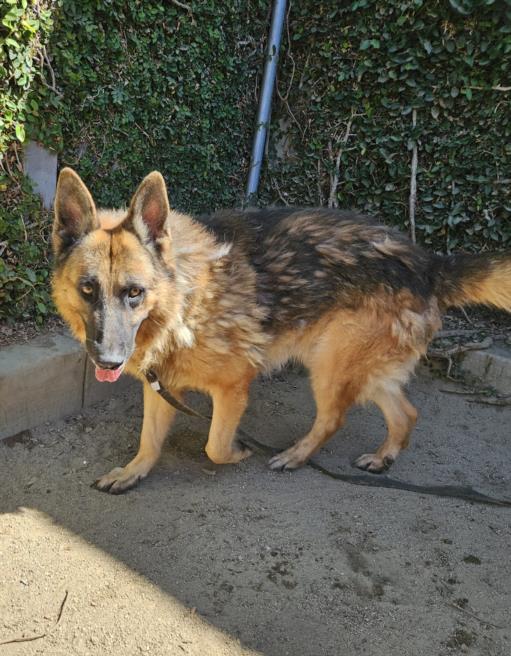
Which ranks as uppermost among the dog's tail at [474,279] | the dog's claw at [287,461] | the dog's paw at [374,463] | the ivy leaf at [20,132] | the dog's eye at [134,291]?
the ivy leaf at [20,132]

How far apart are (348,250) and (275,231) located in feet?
1.61

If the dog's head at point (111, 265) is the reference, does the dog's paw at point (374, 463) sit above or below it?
below

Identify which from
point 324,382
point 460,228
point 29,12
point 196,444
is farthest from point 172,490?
point 460,228

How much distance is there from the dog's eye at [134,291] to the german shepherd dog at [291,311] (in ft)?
0.53

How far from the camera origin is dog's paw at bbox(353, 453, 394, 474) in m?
3.81

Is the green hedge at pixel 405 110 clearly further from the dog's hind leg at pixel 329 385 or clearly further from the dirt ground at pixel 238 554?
the dirt ground at pixel 238 554

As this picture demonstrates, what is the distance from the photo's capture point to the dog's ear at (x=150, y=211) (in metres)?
2.75

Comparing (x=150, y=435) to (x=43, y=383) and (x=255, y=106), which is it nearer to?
(x=43, y=383)

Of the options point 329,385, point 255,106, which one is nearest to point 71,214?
point 329,385

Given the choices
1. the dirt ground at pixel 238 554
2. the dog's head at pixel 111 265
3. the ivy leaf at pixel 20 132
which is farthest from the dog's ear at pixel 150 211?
the dirt ground at pixel 238 554

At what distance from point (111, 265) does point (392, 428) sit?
2295mm

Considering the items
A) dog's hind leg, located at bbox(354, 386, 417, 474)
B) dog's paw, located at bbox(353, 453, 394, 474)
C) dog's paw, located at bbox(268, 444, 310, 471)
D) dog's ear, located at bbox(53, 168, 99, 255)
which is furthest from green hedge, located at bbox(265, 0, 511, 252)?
dog's ear, located at bbox(53, 168, 99, 255)

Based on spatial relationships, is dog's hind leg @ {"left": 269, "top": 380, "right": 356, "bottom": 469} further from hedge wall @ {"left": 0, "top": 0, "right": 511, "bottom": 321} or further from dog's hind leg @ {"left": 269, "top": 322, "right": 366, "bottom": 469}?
hedge wall @ {"left": 0, "top": 0, "right": 511, "bottom": 321}

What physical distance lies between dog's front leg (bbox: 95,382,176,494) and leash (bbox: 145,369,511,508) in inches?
5.2
